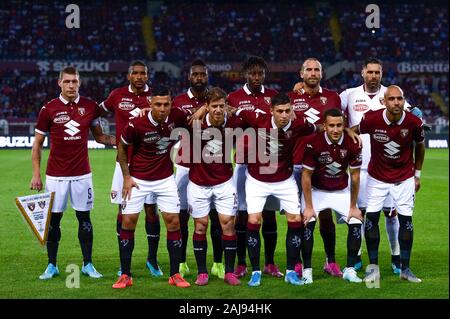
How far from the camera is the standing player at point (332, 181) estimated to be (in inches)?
325

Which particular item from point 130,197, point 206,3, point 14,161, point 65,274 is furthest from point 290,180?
point 206,3

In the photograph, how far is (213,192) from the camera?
27.3 feet

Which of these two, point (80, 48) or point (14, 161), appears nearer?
point (14, 161)

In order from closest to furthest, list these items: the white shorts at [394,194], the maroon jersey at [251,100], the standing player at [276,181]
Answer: the standing player at [276,181]
the white shorts at [394,194]
the maroon jersey at [251,100]

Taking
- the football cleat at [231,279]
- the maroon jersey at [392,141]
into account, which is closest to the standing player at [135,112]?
the football cleat at [231,279]

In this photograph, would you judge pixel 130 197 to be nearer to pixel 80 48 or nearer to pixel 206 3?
pixel 80 48

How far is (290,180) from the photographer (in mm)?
8375

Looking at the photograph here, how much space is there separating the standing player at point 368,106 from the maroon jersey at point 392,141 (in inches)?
24.4

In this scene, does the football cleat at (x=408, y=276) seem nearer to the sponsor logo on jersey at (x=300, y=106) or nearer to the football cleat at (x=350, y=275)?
the football cleat at (x=350, y=275)

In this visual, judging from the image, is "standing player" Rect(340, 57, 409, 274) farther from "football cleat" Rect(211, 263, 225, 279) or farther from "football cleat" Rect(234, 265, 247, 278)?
"football cleat" Rect(211, 263, 225, 279)

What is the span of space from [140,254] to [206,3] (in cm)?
3575

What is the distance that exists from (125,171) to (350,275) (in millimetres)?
2649

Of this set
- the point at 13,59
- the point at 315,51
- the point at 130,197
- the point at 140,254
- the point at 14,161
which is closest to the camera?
the point at 130,197

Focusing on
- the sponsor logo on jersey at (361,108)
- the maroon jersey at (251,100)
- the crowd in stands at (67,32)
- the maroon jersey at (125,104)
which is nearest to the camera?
the maroon jersey at (251,100)
